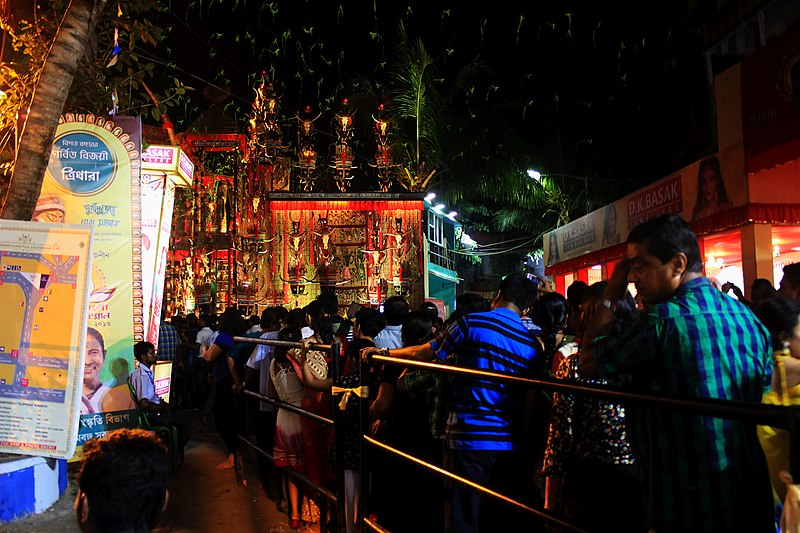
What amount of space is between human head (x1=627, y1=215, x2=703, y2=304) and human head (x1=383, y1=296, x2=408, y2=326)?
3440 mm

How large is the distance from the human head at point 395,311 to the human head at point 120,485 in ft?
11.9

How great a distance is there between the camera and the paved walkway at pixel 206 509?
658 cm

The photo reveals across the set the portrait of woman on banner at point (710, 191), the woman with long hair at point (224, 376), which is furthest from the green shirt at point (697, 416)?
the portrait of woman on banner at point (710, 191)

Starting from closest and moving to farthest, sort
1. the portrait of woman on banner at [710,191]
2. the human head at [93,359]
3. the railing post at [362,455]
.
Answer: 1. the railing post at [362,455]
2. the human head at [93,359]
3. the portrait of woman on banner at [710,191]

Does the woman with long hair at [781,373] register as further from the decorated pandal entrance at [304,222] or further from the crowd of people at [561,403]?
the decorated pandal entrance at [304,222]

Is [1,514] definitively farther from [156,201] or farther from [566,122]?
[566,122]

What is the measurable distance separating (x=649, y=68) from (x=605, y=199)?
14.5 feet

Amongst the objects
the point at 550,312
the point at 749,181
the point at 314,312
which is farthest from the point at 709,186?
the point at 550,312

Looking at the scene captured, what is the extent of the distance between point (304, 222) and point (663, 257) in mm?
20401

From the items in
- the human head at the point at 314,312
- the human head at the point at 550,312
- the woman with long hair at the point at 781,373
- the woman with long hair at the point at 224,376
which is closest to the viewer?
the woman with long hair at the point at 781,373

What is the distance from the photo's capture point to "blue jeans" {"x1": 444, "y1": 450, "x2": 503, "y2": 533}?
4.29 meters

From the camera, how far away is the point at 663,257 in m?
2.79

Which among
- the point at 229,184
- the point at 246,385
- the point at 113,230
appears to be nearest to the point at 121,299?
the point at 113,230

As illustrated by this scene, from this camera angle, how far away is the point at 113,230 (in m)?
8.19
